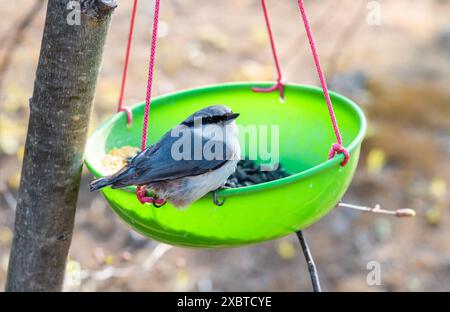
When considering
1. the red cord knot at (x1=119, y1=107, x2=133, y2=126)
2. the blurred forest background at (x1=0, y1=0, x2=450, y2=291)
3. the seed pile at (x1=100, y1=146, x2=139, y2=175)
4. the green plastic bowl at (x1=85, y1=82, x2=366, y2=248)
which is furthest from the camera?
the blurred forest background at (x1=0, y1=0, x2=450, y2=291)

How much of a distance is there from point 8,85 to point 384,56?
295 cm

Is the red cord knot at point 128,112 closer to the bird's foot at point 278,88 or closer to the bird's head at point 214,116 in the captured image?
the bird's head at point 214,116

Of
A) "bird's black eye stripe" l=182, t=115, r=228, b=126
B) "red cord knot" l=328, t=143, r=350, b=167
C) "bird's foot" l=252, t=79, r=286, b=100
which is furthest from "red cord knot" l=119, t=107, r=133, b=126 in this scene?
"red cord knot" l=328, t=143, r=350, b=167

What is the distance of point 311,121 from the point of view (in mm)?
2545

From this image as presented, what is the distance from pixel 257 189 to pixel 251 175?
2.28 feet

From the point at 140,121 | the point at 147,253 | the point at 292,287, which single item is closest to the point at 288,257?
the point at 292,287

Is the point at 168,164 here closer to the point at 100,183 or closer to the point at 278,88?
the point at 100,183

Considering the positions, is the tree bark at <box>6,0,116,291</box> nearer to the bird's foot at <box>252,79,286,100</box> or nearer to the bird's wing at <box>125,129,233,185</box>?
the bird's wing at <box>125,129,233,185</box>

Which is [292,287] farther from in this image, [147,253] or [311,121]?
[311,121]

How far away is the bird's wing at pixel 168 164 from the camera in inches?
77.0

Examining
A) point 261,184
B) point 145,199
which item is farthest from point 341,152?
point 145,199

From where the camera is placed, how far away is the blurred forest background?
357 centimetres

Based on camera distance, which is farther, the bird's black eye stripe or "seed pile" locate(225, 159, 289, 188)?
"seed pile" locate(225, 159, 289, 188)

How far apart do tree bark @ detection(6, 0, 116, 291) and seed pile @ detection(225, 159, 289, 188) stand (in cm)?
57
